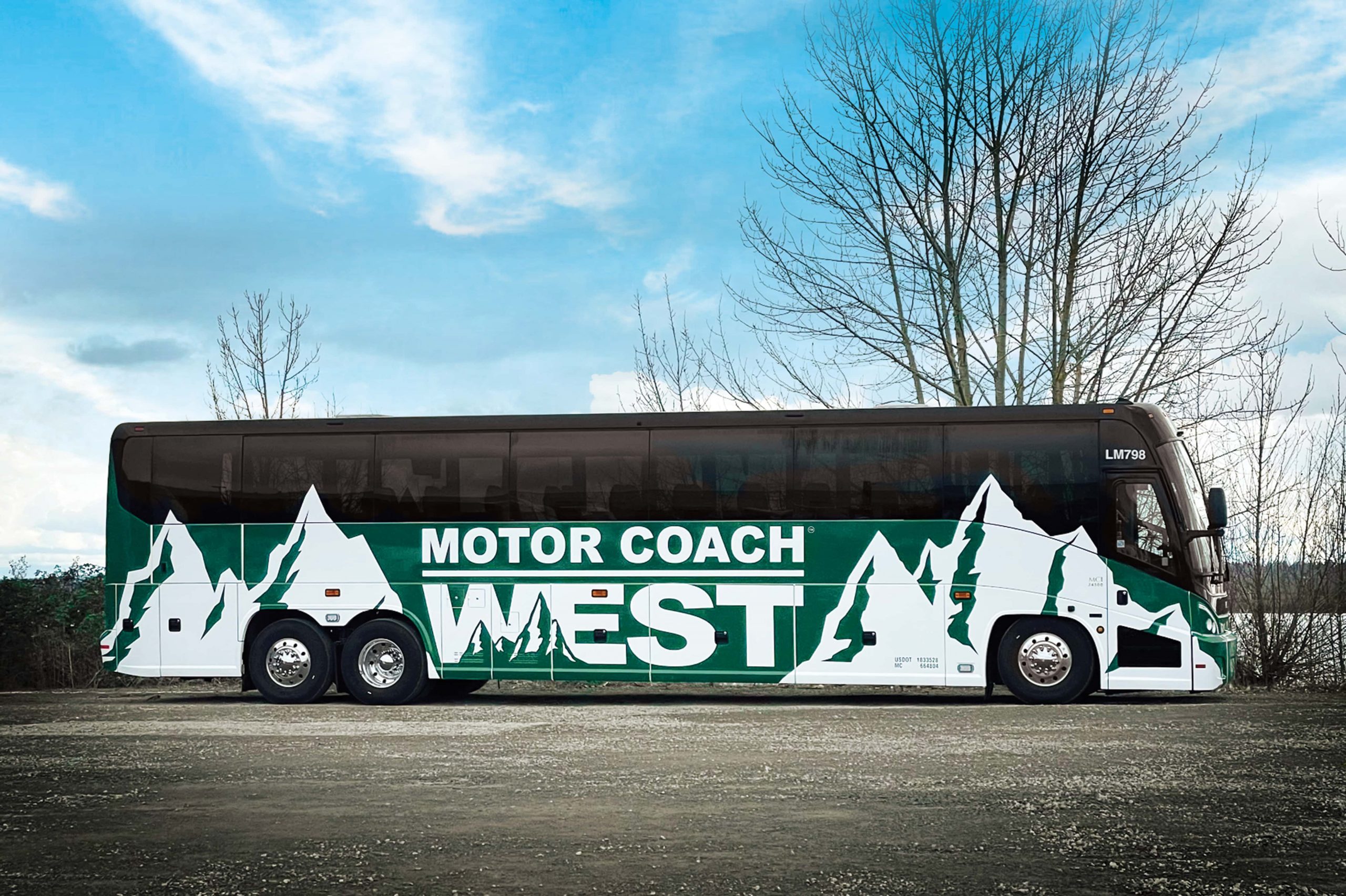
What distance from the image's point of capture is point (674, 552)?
57.2ft

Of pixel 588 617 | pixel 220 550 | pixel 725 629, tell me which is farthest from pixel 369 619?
pixel 725 629

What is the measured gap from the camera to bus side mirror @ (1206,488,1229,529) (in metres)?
16.5

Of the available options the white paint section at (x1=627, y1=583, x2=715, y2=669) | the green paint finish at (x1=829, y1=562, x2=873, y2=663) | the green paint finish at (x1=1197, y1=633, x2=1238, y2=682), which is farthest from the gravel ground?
the white paint section at (x1=627, y1=583, x2=715, y2=669)

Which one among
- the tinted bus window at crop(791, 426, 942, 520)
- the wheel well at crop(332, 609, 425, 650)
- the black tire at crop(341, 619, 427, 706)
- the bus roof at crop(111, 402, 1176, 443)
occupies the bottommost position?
the black tire at crop(341, 619, 427, 706)

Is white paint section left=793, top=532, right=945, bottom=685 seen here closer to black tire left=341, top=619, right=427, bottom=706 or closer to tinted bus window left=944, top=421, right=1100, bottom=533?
tinted bus window left=944, top=421, right=1100, bottom=533

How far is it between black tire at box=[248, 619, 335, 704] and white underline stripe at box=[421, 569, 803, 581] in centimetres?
165

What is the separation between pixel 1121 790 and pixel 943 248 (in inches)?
558

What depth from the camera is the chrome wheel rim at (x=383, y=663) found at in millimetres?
18094

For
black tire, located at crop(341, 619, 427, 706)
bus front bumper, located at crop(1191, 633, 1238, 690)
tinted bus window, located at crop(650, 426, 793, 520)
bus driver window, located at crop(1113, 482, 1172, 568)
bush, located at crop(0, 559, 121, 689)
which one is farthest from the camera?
bush, located at crop(0, 559, 121, 689)

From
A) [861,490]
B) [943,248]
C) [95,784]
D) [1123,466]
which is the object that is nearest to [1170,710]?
[1123,466]

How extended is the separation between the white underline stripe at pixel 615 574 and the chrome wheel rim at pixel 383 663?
1033 mm

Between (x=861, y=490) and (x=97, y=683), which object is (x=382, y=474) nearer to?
(x=861, y=490)

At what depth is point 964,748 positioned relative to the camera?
12312 mm

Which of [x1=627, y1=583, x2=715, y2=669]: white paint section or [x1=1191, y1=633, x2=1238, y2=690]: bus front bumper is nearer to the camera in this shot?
[x1=1191, y1=633, x2=1238, y2=690]: bus front bumper
